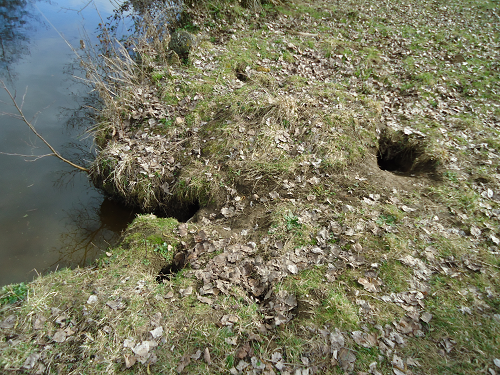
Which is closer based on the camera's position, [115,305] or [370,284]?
[115,305]

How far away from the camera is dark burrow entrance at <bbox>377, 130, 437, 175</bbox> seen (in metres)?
5.47

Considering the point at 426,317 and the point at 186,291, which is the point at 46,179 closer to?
the point at 186,291

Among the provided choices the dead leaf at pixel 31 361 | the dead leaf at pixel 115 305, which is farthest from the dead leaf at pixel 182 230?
the dead leaf at pixel 31 361

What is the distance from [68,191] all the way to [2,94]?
3.59m

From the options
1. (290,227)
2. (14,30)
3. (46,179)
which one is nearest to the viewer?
(290,227)

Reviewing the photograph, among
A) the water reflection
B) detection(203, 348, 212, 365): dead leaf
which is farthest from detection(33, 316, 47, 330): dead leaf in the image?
the water reflection

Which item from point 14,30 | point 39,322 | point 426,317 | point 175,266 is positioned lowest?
point 426,317

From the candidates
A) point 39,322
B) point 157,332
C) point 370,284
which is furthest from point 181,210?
point 370,284

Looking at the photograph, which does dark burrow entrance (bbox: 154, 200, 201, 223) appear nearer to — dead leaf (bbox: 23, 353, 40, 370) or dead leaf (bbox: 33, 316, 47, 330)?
dead leaf (bbox: 33, 316, 47, 330)

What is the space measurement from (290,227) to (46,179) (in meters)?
5.07

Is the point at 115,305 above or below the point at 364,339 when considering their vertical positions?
above

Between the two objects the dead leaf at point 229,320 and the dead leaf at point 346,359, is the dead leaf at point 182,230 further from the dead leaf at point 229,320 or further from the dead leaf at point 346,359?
the dead leaf at point 346,359

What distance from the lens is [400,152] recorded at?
229 inches

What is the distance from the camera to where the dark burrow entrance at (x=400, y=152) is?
17.9 feet
